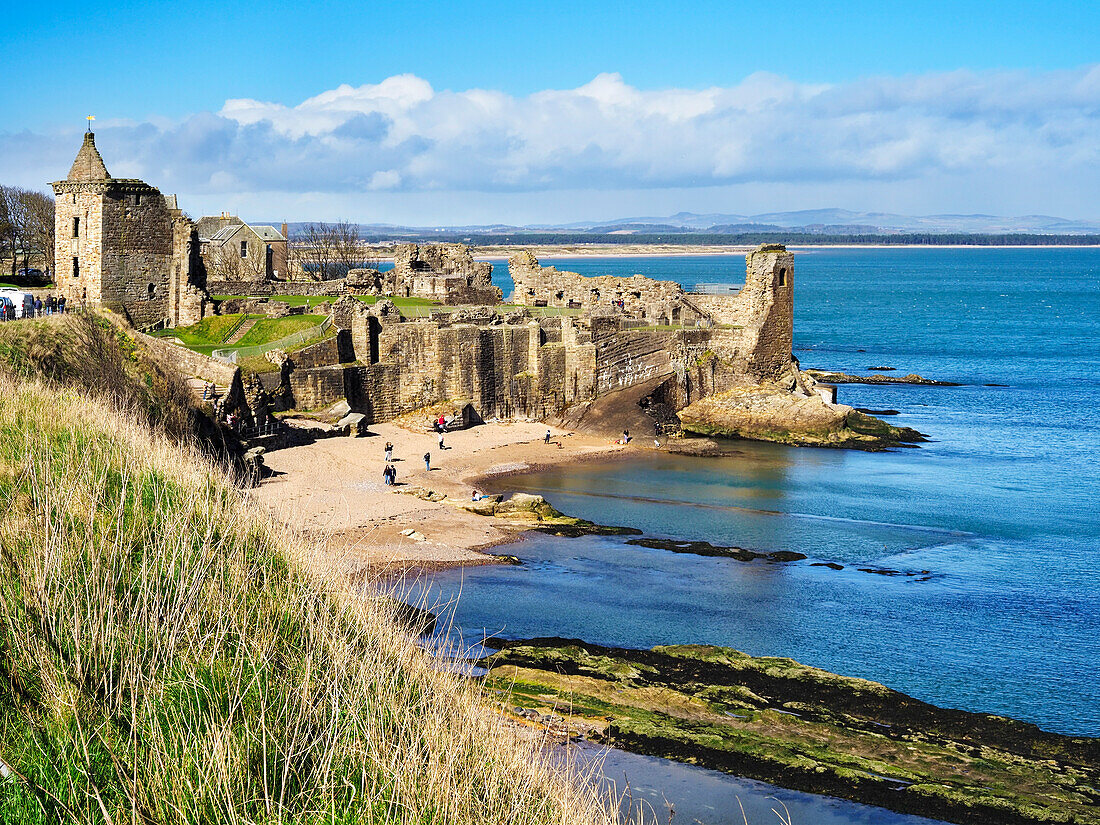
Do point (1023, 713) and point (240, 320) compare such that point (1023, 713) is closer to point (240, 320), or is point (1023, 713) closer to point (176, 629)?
point (176, 629)

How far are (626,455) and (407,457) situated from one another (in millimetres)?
7888

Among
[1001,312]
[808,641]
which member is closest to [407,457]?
[808,641]

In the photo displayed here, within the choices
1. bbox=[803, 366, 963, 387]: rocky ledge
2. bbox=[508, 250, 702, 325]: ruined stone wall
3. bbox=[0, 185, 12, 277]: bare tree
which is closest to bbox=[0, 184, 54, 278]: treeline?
bbox=[0, 185, 12, 277]: bare tree

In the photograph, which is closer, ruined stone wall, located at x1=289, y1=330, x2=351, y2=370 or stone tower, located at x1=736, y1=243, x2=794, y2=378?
ruined stone wall, located at x1=289, y1=330, x2=351, y2=370

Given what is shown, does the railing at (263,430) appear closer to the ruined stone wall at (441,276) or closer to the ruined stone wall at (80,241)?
the ruined stone wall at (80,241)

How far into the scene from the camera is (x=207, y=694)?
7840mm

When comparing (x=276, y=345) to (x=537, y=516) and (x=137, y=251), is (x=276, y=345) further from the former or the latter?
(x=537, y=516)

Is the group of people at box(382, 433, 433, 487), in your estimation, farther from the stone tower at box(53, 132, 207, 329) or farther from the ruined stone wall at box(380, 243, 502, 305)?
the ruined stone wall at box(380, 243, 502, 305)

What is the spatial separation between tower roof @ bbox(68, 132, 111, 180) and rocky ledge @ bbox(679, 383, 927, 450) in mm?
22334

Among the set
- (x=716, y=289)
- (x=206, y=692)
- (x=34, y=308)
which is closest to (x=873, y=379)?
(x=716, y=289)

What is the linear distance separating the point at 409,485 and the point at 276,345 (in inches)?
364

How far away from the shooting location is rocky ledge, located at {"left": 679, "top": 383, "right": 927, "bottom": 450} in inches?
1594

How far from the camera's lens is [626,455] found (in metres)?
37.7

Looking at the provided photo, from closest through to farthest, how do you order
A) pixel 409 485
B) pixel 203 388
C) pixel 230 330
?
pixel 203 388 < pixel 409 485 < pixel 230 330
